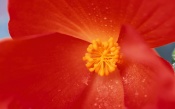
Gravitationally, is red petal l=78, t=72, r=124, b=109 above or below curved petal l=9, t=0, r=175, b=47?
below

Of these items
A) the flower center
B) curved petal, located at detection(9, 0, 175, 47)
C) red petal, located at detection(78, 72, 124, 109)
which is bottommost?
red petal, located at detection(78, 72, 124, 109)

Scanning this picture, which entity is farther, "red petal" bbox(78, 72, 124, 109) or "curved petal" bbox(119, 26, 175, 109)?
"red petal" bbox(78, 72, 124, 109)

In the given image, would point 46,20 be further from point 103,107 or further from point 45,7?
point 103,107

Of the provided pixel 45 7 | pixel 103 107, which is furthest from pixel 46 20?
pixel 103 107

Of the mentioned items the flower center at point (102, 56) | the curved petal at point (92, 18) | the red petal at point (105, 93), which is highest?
the curved petal at point (92, 18)
